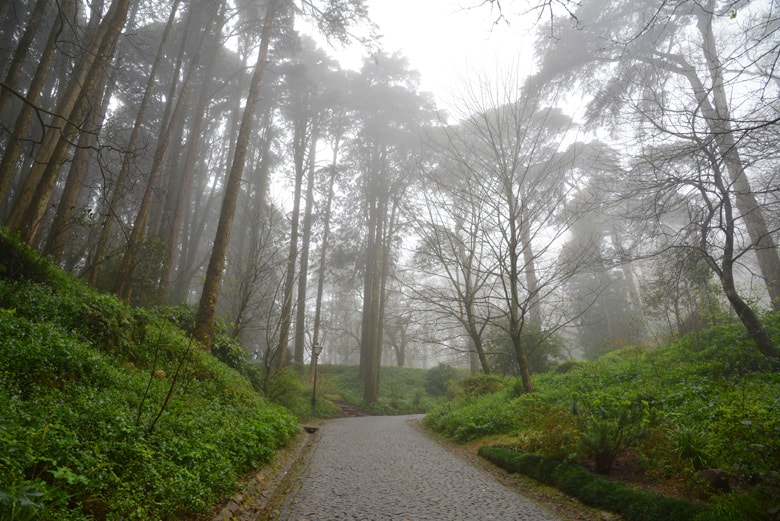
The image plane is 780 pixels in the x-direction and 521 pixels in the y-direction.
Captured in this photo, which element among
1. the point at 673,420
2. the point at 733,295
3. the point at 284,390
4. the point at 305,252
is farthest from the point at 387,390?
the point at 673,420

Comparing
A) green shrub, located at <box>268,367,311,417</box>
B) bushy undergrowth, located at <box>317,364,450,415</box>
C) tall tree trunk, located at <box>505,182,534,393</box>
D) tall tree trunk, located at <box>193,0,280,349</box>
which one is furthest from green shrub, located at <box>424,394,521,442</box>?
bushy undergrowth, located at <box>317,364,450,415</box>

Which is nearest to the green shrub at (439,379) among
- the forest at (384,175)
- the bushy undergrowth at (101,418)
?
the forest at (384,175)

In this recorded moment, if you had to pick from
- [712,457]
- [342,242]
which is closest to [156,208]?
[342,242]

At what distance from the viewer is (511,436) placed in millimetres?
6336

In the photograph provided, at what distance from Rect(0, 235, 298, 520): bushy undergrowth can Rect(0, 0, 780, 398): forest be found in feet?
4.88

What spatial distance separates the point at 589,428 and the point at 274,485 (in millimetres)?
3675

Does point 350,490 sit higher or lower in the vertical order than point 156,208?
lower

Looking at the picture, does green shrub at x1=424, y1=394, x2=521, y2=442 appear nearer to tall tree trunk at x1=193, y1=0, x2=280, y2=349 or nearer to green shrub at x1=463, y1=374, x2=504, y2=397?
green shrub at x1=463, y1=374, x2=504, y2=397

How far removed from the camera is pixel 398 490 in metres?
4.16

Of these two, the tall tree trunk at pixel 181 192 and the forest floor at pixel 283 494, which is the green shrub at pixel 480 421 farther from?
the tall tree trunk at pixel 181 192

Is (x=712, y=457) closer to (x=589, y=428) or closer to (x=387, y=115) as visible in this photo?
(x=589, y=428)

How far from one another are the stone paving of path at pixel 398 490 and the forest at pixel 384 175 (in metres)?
3.12

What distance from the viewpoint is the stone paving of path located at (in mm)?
3461

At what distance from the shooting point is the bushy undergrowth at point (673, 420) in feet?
11.1
